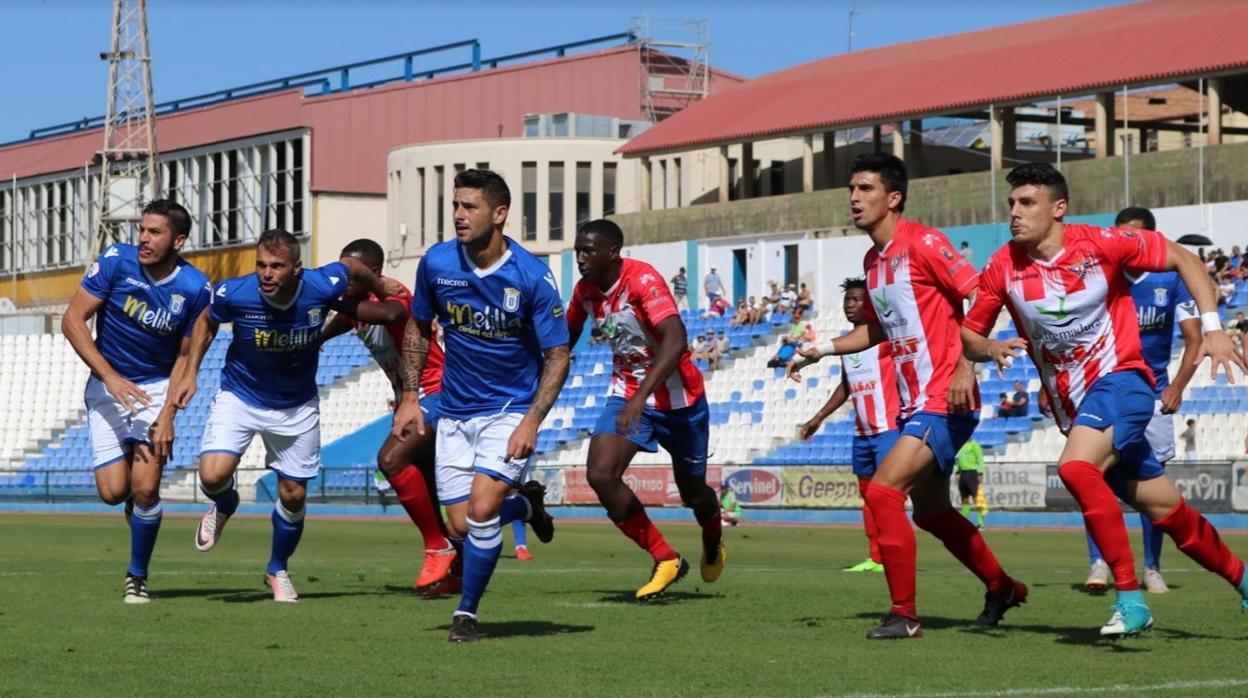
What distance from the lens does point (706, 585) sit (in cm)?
1427

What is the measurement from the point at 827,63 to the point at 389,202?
16729 mm

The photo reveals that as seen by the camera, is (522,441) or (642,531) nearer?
(522,441)

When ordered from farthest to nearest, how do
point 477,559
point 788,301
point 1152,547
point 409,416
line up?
point 788,301 < point 1152,547 < point 409,416 < point 477,559

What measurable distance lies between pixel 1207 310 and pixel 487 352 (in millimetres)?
3723

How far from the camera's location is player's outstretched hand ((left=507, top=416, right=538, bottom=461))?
10188 millimetres

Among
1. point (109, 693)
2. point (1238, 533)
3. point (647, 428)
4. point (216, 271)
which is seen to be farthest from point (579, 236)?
point (216, 271)

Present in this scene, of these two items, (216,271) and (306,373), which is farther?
(216,271)

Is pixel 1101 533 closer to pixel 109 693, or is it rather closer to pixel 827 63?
pixel 109 693

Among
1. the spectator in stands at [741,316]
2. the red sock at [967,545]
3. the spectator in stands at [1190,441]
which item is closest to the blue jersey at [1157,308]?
the red sock at [967,545]

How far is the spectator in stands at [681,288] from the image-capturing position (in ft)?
161

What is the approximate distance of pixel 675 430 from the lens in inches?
520

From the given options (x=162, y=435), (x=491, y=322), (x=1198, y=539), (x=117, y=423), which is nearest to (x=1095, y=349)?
(x=1198, y=539)

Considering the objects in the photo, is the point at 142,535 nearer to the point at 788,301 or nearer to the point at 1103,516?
the point at 1103,516

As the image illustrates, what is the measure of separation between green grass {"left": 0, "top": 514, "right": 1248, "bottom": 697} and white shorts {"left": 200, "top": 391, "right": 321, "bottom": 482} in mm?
904
